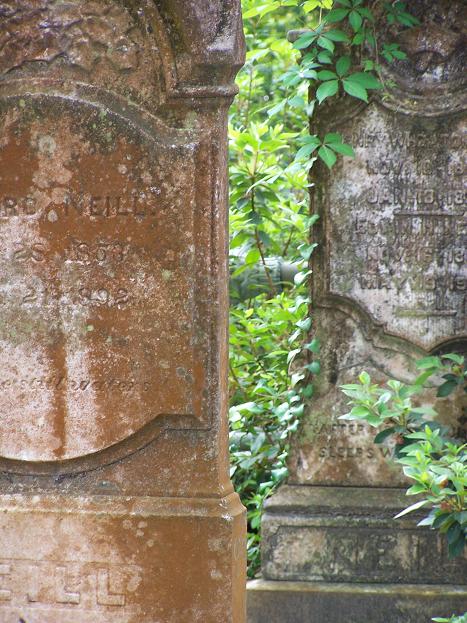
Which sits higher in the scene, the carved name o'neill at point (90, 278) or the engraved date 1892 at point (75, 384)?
the carved name o'neill at point (90, 278)

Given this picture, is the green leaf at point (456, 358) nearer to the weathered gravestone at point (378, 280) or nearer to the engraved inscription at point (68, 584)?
the weathered gravestone at point (378, 280)

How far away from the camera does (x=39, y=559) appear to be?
3.14 m

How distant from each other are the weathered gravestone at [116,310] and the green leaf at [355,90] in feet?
4.05

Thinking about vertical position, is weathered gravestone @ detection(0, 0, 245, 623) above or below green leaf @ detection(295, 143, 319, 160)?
below

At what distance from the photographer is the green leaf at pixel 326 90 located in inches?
167

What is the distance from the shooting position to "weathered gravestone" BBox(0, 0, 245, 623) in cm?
305

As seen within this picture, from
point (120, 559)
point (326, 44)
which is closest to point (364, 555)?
point (120, 559)

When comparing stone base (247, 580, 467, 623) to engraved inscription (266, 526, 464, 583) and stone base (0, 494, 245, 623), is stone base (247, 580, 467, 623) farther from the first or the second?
stone base (0, 494, 245, 623)

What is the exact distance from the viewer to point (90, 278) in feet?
10.2

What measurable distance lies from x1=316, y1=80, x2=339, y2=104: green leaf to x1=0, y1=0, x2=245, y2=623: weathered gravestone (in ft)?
3.97

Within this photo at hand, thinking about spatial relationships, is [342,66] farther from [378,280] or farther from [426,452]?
[426,452]

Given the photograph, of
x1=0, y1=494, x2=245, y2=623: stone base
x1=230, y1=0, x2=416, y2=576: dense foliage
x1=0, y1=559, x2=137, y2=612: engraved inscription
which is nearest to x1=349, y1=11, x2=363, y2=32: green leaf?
x1=230, y1=0, x2=416, y2=576: dense foliage

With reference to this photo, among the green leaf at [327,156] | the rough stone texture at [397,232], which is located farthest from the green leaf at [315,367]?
the green leaf at [327,156]

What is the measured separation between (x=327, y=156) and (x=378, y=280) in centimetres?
56
